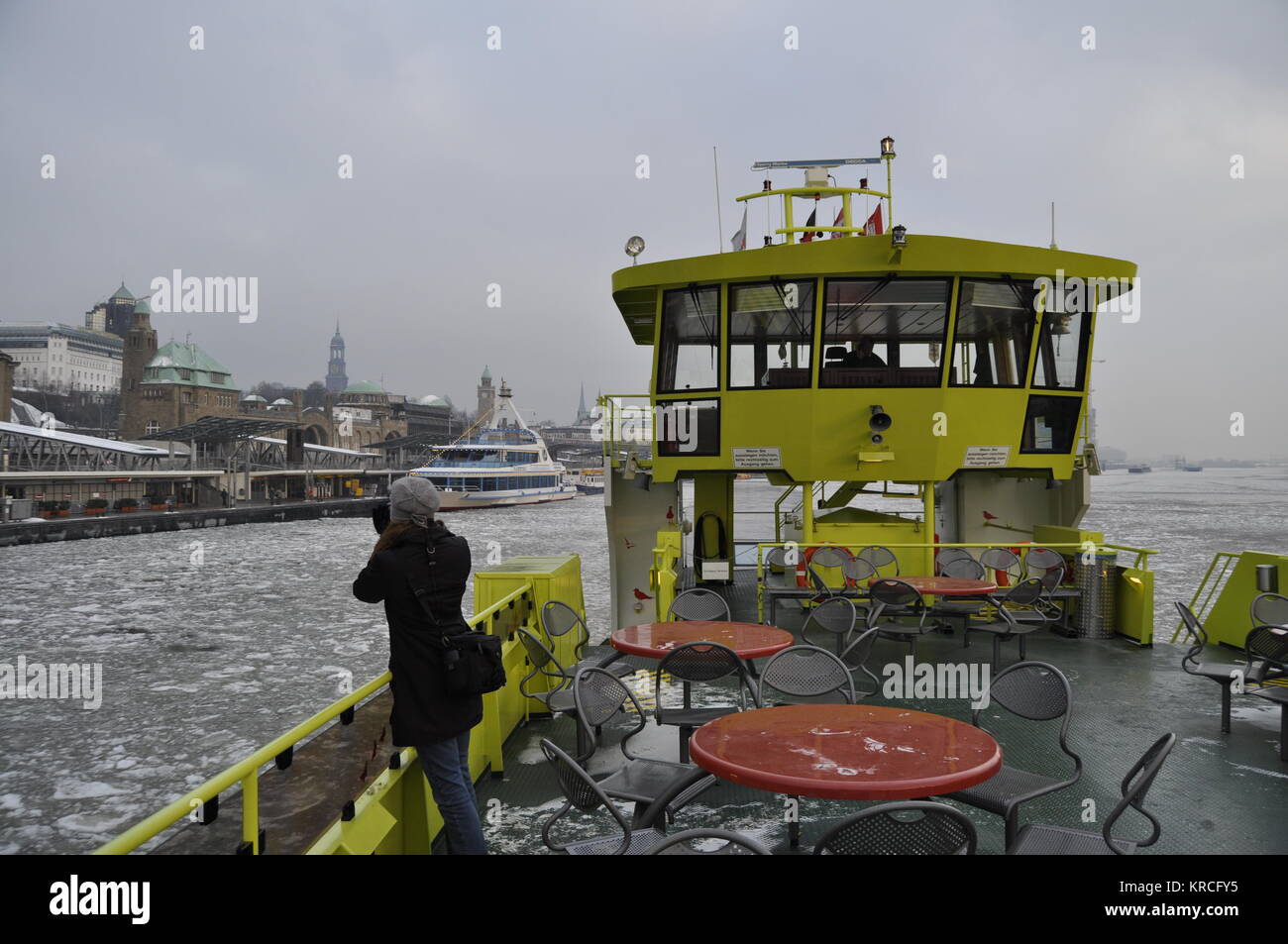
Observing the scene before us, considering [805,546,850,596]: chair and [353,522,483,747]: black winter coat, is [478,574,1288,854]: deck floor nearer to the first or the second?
[353,522,483,747]: black winter coat

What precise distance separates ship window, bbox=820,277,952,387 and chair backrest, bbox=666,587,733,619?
160 inches

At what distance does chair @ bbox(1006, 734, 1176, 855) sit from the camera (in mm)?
2873

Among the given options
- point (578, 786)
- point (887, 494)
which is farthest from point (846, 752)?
point (887, 494)

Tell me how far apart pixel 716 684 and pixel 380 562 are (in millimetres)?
4580

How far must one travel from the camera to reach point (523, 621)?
6598 millimetres

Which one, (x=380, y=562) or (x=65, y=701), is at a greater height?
(x=380, y=562)

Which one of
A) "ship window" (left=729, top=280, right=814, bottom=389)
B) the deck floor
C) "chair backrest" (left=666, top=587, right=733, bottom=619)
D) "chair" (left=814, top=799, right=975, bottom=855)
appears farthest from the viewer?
"ship window" (left=729, top=280, right=814, bottom=389)

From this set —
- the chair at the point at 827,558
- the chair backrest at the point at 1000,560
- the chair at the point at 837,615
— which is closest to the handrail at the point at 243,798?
the chair at the point at 837,615

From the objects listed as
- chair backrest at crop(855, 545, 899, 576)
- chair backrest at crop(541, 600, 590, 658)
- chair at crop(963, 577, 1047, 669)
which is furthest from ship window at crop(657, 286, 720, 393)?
chair backrest at crop(541, 600, 590, 658)
